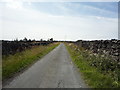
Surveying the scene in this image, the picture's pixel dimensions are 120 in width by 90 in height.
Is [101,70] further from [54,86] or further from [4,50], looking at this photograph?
[4,50]

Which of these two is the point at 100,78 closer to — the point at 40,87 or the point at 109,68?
the point at 109,68

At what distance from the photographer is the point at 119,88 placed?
9719 millimetres

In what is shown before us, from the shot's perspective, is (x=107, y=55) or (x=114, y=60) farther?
(x=107, y=55)

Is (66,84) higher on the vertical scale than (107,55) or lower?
lower

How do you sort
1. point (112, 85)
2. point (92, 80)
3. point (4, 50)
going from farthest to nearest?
1. point (4, 50)
2. point (92, 80)
3. point (112, 85)

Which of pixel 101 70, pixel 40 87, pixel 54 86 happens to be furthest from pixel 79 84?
pixel 101 70

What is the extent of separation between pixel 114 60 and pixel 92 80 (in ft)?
14.4

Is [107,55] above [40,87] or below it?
above

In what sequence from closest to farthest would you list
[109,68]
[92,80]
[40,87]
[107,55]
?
[40,87] → [92,80] → [109,68] → [107,55]

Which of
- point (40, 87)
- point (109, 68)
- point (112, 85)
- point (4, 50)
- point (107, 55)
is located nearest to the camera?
point (40, 87)

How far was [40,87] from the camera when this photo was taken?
30.9ft

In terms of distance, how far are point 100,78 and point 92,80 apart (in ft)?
2.17

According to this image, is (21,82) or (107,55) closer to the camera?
(21,82)

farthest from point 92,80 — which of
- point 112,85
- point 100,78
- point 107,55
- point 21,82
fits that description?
point 107,55
